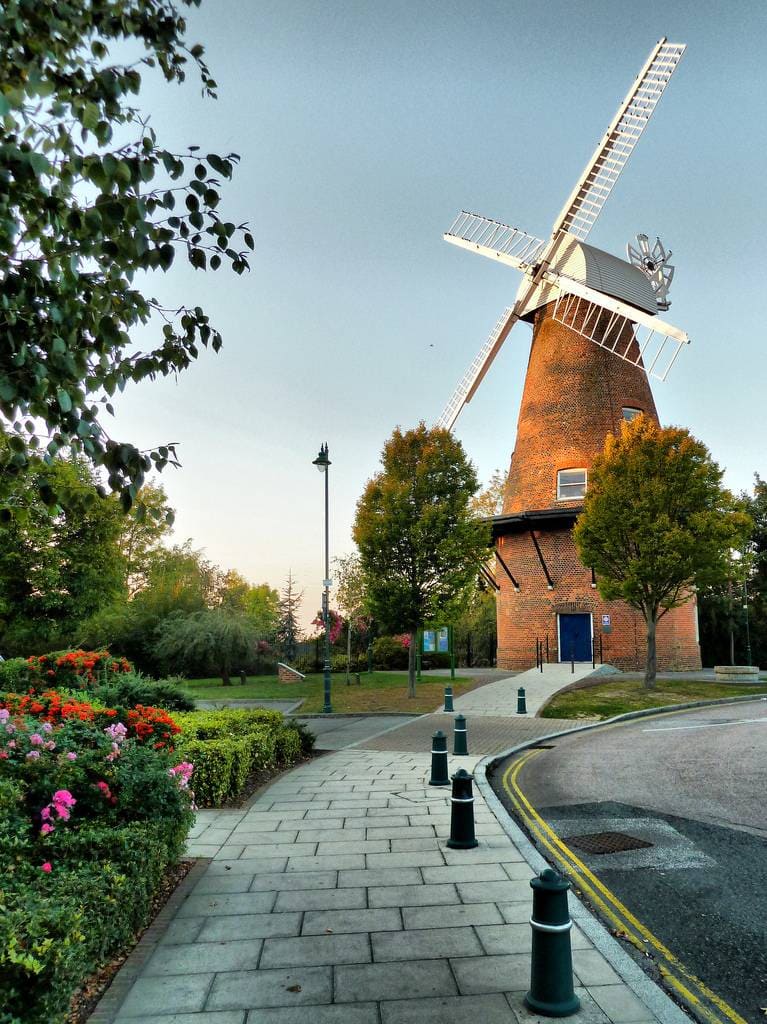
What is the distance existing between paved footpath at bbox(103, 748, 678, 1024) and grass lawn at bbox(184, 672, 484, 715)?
1452cm

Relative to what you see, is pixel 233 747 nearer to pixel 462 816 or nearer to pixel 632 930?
pixel 462 816

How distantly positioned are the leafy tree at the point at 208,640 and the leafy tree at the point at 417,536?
1029cm

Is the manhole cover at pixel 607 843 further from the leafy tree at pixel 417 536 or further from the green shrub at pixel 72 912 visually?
the leafy tree at pixel 417 536

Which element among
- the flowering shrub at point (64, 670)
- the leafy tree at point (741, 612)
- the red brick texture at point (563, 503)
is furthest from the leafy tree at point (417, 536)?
the leafy tree at point (741, 612)

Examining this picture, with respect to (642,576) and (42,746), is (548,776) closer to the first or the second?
(42,746)

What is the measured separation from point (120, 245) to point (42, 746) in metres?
4.22

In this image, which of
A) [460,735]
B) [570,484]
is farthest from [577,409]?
[460,735]

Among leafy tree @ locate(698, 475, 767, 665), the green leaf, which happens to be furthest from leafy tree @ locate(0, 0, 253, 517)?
leafy tree @ locate(698, 475, 767, 665)

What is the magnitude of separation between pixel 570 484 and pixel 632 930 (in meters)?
29.4

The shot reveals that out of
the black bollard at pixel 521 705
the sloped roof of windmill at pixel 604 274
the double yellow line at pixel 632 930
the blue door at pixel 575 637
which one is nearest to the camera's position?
the double yellow line at pixel 632 930

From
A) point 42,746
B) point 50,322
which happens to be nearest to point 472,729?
point 42,746

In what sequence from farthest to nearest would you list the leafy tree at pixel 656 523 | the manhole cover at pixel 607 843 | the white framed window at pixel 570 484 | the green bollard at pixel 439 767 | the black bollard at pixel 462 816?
the white framed window at pixel 570 484 → the leafy tree at pixel 656 523 → the green bollard at pixel 439 767 → the manhole cover at pixel 607 843 → the black bollard at pixel 462 816

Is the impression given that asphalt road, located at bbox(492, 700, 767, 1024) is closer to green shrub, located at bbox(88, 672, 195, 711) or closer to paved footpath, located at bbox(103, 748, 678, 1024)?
paved footpath, located at bbox(103, 748, 678, 1024)

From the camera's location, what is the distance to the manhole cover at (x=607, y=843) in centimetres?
733
